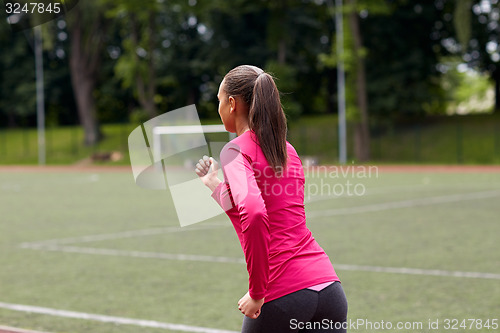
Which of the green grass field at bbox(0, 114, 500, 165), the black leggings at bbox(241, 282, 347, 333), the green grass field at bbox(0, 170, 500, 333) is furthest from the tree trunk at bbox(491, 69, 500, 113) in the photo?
the black leggings at bbox(241, 282, 347, 333)

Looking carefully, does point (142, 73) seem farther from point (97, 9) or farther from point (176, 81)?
point (176, 81)

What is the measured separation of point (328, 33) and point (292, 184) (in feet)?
160

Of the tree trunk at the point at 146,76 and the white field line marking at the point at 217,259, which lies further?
the tree trunk at the point at 146,76

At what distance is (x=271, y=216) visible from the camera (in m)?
2.60

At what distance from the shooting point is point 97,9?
4406 centimetres

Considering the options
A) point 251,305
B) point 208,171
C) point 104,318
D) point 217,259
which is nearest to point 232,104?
point 208,171

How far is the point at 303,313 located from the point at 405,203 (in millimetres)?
14583

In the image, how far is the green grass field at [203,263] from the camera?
6.33m

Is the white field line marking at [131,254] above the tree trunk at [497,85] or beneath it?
above

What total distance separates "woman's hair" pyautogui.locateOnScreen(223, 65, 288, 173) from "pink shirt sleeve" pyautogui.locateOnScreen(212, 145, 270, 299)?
0.31 feet

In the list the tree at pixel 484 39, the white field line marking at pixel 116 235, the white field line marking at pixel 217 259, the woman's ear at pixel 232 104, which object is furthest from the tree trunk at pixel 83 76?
the woman's ear at pixel 232 104

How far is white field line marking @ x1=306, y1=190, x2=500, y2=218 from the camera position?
15.1 metres

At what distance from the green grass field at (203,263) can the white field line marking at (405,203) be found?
4 centimetres

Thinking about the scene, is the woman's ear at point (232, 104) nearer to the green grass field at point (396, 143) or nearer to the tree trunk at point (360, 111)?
the green grass field at point (396, 143)
